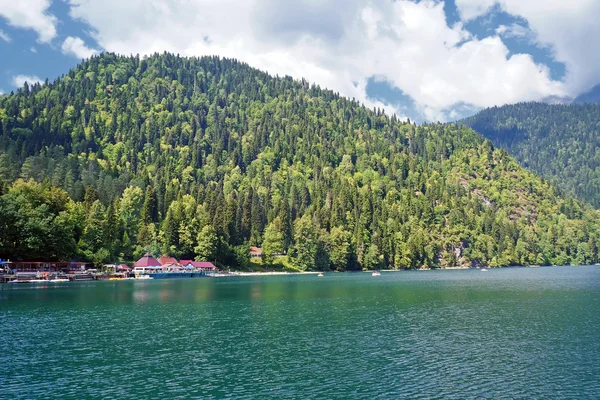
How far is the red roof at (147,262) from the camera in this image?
154625mm

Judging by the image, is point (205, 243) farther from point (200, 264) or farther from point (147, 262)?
point (147, 262)

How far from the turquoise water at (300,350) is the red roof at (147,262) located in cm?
7983

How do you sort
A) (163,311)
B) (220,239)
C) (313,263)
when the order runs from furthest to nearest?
(313,263)
(220,239)
(163,311)

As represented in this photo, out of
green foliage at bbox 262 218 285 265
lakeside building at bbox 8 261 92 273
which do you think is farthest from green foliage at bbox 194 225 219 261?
lakeside building at bbox 8 261 92 273

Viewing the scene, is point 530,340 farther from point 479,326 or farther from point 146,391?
Result: point 146,391

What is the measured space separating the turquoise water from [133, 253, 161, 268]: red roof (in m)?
79.8

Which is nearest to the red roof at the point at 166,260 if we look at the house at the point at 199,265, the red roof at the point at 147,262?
the house at the point at 199,265

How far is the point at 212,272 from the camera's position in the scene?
168 m

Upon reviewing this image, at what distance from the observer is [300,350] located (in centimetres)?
4194

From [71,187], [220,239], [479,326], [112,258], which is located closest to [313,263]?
[220,239]

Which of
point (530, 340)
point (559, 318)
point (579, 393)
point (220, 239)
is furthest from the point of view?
point (220, 239)

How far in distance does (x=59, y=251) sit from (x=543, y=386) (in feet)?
419

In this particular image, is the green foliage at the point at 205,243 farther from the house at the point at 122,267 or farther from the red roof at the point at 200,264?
the house at the point at 122,267

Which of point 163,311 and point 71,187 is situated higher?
Answer: point 71,187
